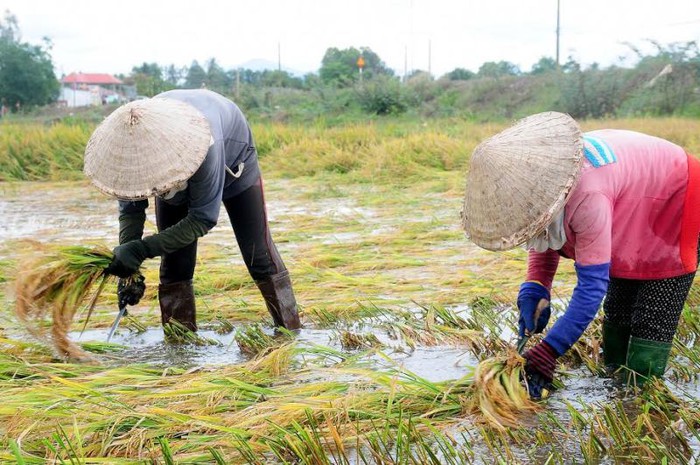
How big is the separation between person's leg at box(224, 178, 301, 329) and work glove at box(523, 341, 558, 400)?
5.44 ft

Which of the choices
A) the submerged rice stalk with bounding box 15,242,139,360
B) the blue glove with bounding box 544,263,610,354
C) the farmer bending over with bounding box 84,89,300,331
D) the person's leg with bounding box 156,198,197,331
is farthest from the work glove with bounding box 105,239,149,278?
the blue glove with bounding box 544,263,610,354

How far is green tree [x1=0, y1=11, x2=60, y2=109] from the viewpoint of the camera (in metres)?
38.9

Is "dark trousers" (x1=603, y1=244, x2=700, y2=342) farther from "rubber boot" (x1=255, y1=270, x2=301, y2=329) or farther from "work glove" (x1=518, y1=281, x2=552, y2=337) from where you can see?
"rubber boot" (x1=255, y1=270, x2=301, y2=329)

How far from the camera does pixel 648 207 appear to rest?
2.97m

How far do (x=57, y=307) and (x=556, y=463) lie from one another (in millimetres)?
2246

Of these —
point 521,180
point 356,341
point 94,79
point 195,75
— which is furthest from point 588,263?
point 94,79

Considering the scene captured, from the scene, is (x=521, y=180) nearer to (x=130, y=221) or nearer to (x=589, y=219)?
(x=589, y=219)

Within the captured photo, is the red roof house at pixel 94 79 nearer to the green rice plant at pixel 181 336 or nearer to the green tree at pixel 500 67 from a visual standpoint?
the green tree at pixel 500 67

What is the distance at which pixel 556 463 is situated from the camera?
2.64 metres

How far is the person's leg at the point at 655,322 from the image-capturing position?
10.4 ft

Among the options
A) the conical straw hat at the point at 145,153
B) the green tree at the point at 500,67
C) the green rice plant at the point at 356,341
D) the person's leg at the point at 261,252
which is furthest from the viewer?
the green tree at the point at 500,67

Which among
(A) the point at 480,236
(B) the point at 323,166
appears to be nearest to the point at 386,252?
(A) the point at 480,236

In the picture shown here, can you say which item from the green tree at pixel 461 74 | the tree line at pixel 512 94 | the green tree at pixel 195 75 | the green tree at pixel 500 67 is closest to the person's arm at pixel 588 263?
the tree line at pixel 512 94

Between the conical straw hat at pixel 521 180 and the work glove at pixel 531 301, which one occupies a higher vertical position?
the conical straw hat at pixel 521 180
